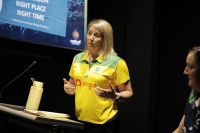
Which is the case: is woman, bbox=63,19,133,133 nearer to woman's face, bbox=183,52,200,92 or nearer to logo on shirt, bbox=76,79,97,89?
logo on shirt, bbox=76,79,97,89

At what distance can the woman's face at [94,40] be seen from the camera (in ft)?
10.2

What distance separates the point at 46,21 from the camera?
3.66 m

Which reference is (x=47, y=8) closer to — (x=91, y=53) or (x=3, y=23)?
(x=3, y=23)

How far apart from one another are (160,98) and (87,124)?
159cm

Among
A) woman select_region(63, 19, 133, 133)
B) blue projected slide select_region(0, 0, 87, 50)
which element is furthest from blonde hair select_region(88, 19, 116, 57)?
blue projected slide select_region(0, 0, 87, 50)

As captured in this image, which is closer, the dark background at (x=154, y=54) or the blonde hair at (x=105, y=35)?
the blonde hair at (x=105, y=35)

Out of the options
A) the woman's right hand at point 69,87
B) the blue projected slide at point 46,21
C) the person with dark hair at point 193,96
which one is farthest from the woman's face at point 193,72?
the blue projected slide at point 46,21

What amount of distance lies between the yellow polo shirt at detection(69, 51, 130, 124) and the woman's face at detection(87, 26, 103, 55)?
0.26ft

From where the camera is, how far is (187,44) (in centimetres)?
427

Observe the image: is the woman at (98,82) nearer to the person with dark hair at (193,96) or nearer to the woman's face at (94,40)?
the woman's face at (94,40)

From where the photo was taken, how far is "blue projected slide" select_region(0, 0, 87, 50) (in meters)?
3.43

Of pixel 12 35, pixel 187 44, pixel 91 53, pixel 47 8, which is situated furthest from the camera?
pixel 187 44

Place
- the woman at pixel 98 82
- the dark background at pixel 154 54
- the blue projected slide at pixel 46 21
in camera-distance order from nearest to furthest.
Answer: the woman at pixel 98 82, the blue projected slide at pixel 46 21, the dark background at pixel 154 54

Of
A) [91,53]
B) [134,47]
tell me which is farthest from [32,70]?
[134,47]
